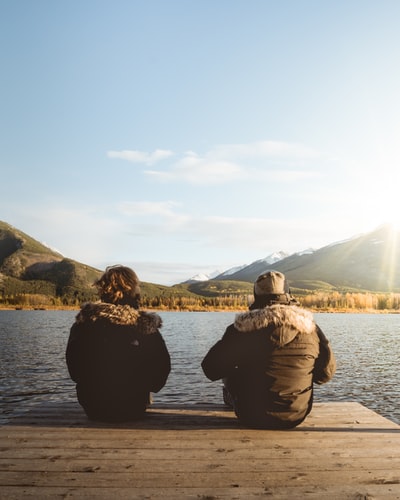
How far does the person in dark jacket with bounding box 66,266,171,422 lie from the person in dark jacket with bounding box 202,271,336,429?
777 millimetres

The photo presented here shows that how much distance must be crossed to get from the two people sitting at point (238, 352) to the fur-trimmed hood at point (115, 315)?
0.01 metres

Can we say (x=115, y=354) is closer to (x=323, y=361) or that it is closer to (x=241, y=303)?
(x=323, y=361)

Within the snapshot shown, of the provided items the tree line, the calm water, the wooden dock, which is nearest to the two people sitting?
the wooden dock

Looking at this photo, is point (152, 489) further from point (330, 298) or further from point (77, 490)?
point (330, 298)

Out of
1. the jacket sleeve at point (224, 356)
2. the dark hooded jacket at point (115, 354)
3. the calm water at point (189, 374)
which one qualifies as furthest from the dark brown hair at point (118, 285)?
the calm water at point (189, 374)

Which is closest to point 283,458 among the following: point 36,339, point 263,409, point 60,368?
point 263,409

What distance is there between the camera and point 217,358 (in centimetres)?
621

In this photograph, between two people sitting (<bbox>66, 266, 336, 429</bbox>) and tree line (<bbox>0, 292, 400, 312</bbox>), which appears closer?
two people sitting (<bbox>66, 266, 336, 429</bbox>)

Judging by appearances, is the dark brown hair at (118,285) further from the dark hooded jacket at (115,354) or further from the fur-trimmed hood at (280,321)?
the fur-trimmed hood at (280,321)

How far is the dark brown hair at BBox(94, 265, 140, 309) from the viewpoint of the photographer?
621 centimetres

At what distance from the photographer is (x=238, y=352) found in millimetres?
6160

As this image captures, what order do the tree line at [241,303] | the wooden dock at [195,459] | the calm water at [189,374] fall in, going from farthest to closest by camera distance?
the tree line at [241,303] < the calm water at [189,374] < the wooden dock at [195,459]

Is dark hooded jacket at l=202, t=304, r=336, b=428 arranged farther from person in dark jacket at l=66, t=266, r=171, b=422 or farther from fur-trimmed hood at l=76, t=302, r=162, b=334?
fur-trimmed hood at l=76, t=302, r=162, b=334

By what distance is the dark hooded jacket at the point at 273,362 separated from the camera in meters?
6.00
